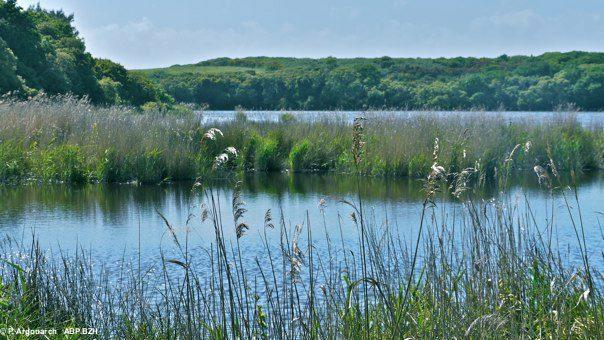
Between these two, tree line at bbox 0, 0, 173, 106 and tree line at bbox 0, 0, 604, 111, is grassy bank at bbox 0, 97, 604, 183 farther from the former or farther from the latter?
tree line at bbox 0, 0, 604, 111

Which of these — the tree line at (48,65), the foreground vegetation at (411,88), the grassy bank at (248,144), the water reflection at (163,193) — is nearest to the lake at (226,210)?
the water reflection at (163,193)

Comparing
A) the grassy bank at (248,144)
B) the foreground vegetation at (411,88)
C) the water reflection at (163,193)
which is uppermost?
the foreground vegetation at (411,88)

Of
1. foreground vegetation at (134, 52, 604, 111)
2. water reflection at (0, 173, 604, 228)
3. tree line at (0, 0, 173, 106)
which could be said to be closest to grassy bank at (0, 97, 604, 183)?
water reflection at (0, 173, 604, 228)

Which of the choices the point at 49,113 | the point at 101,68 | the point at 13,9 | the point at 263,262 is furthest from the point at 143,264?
the point at 101,68

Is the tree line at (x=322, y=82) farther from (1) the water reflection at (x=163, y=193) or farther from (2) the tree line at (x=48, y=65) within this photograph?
(1) the water reflection at (x=163, y=193)

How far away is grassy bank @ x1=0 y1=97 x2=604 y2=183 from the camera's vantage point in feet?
54.4

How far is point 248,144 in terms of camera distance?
786 inches

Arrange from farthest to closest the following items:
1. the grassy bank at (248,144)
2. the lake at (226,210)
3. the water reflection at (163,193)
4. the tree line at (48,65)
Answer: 1. the tree line at (48,65)
2. the grassy bank at (248,144)
3. the water reflection at (163,193)
4. the lake at (226,210)

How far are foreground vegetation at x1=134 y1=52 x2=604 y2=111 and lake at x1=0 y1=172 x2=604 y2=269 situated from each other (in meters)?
31.8

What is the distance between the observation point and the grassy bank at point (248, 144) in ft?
54.4

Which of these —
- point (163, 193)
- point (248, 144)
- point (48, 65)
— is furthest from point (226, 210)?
point (48, 65)

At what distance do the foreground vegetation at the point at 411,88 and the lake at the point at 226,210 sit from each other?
1252 inches

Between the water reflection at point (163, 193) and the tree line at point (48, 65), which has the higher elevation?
the tree line at point (48, 65)

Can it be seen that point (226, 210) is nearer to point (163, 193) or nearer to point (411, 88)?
point (163, 193)
